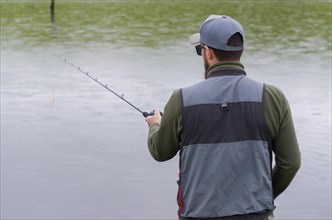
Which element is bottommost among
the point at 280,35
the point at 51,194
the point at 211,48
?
the point at 280,35

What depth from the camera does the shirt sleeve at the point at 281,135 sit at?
3.66m

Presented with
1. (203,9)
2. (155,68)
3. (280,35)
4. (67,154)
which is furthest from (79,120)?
(203,9)

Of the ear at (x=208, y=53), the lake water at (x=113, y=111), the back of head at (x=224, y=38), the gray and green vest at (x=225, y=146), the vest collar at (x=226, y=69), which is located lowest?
the lake water at (x=113, y=111)

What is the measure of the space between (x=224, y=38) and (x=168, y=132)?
1.78ft

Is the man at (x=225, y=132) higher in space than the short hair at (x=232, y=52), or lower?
lower

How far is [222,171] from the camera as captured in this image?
371 centimetres

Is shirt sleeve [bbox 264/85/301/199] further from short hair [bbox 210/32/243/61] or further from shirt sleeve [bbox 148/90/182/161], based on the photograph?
shirt sleeve [bbox 148/90/182/161]

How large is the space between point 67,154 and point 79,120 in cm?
234

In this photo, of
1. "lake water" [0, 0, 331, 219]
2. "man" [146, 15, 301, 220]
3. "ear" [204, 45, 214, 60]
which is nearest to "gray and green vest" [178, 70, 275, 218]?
"man" [146, 15, 301, 220]

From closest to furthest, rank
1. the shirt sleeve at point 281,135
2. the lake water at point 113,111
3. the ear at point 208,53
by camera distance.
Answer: the shirt sleeve at point 281,135 < the ear at point 208,53 < the lake water at point 113,111

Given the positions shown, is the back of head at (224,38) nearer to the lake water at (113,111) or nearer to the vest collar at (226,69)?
the vest collar at (226,69)

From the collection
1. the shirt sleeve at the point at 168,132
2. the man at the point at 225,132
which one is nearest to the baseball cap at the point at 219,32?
the man at the point at 225,132

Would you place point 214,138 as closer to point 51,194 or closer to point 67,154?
point 51,194

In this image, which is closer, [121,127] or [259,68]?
[121,127]
